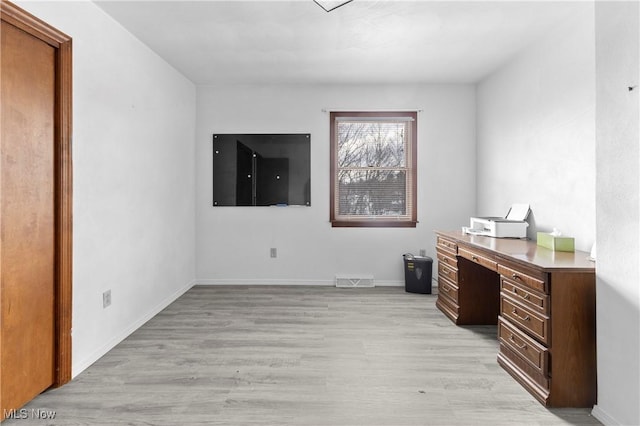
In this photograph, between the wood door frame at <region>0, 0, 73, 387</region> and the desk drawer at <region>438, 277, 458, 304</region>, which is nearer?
the wood door frame at <region>0, 0, 73, 387</region>

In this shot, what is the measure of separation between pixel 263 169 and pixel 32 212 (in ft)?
9.32

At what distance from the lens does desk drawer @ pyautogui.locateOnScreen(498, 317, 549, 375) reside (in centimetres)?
204

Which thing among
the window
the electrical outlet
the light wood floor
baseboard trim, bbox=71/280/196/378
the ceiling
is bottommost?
the light wood floor

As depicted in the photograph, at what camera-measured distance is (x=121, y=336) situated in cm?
293

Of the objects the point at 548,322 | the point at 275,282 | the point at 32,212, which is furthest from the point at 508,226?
the point at 32,212

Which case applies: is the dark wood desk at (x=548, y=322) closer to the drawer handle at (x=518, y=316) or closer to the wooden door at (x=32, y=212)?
the drawer handle at (x=518, y=316)

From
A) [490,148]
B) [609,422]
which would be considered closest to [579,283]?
[609,422]

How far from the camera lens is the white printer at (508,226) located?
328cm

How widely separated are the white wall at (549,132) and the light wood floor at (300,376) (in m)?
1.31

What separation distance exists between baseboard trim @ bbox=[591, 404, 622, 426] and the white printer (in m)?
1.64

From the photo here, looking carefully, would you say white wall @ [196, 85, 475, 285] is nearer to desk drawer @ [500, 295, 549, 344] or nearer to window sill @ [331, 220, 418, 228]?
window sill @ [331, 220, 418, 228]

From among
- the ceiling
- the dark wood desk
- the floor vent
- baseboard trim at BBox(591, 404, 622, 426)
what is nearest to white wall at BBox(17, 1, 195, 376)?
the ceiling

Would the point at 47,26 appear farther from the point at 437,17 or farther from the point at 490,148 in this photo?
the point at 490,148

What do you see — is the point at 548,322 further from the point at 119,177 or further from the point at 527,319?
the point at 119,177
